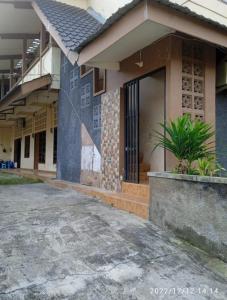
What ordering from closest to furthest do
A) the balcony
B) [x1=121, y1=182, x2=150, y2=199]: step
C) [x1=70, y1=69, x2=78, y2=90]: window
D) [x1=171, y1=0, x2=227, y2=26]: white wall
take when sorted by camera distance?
1. [x1=121, y1=182, x2=150, y2=199]: step
2. [x1=171, y1=0, x2=227, y2=26]: white wall
3. [x1=70, y1=69, x2=78, y2=90]: window
4. the balcony

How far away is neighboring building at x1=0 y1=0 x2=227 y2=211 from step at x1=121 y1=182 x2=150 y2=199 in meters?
0.18

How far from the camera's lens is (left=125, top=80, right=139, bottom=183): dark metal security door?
673cm

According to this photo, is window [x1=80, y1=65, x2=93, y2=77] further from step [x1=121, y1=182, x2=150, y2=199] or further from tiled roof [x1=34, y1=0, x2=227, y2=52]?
step [x1=121, y1=182, x2=150, y2=199]

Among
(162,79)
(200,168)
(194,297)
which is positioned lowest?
(194,297)

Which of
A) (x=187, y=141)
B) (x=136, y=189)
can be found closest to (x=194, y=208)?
(x=187, y=141)

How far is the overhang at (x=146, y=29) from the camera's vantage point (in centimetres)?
483

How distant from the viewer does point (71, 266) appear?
3.63 m

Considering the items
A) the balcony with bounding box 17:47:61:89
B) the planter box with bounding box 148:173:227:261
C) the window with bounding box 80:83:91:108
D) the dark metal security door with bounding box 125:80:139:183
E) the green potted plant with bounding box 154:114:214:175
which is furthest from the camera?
the balcony with bounding box 17:47:61:89

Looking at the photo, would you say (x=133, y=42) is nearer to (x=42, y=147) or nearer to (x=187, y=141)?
(x=187, y=141)

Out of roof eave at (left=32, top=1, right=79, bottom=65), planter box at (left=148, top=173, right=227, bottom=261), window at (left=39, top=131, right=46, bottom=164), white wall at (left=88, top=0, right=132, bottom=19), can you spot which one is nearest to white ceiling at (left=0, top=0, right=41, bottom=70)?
roof eave at (left=32, top=1, right=79, bottom=65)

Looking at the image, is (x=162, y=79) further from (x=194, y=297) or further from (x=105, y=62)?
(x=194, y=297)

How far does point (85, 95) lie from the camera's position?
910 centimetres

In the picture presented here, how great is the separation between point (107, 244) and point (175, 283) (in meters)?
1.20

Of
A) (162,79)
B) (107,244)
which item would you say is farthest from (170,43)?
(107,244)
